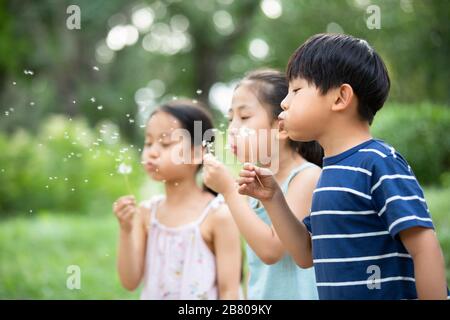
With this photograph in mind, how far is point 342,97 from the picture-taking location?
6.54 ft

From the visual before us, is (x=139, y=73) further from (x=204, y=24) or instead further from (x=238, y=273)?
(x=238, y=273)

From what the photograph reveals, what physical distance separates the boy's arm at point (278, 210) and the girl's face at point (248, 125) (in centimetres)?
42

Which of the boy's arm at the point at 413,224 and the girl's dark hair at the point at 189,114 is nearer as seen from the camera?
the boy's arm at the point at 413,224

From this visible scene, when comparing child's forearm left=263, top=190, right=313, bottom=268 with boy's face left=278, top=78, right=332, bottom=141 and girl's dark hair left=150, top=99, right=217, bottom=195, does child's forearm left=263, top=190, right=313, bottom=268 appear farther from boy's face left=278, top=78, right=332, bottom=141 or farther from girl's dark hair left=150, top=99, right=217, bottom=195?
girl's dark hair left=150, top=99, right=217, bottom=195

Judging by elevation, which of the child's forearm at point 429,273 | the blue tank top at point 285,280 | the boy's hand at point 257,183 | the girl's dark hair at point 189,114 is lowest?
the child's forearm at point 429,273

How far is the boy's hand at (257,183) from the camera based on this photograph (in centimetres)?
202

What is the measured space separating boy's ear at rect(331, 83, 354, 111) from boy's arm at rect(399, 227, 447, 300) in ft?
1.43

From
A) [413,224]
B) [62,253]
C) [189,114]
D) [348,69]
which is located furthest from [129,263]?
[62,253]

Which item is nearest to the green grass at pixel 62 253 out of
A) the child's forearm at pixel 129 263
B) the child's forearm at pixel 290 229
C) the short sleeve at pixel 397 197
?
the child's forearm at pixel 129 263

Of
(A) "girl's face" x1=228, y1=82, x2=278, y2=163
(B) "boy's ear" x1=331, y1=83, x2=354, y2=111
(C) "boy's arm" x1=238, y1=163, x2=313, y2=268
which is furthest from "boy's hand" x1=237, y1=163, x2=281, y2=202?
(A) "girl's face" x1=228, y1=82, x2=278, y2=163

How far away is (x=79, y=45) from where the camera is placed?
64.1 ft

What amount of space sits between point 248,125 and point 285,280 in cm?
66

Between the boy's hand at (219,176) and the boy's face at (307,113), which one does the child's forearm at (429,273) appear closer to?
the boy's face at (307,113)

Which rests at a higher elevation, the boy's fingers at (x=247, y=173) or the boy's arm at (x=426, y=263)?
the boy's fingers at (x=247, y=173)
